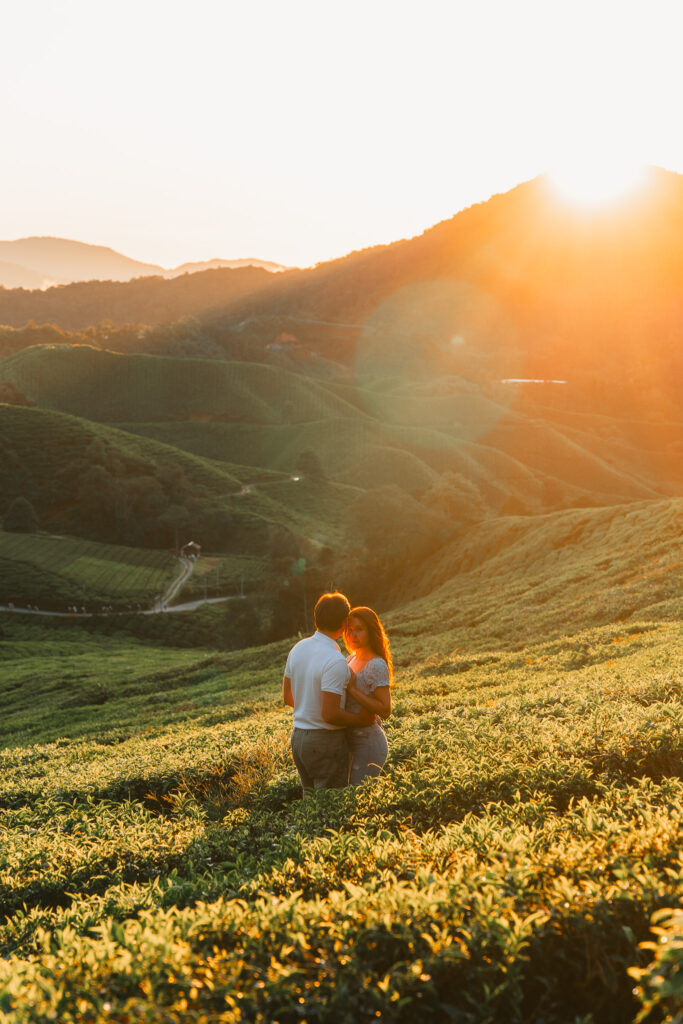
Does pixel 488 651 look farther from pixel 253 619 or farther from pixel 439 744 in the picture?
pixel 253 619

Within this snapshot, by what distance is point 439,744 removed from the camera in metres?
9.15

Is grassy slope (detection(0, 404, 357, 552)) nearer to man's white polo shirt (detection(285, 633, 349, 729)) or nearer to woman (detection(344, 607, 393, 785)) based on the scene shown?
woman (detection(344, 607, 393, 785))

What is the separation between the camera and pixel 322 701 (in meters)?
7.18

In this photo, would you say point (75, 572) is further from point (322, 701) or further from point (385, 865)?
point (385, 865)

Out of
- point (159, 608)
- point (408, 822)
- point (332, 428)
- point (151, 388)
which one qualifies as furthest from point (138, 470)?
point (408, 822)

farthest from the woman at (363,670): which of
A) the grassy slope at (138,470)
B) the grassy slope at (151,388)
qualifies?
the grassy slope at (151,388)

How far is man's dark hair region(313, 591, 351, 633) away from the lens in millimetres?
7391

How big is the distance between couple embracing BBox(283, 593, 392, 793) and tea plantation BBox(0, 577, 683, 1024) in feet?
1.42

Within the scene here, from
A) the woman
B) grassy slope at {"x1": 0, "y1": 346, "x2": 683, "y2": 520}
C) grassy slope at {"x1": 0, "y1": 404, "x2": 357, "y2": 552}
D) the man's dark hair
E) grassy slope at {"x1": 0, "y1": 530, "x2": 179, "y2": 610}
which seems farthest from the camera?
grassy slope at {"x1": 0, "y1": 346, "x2": 683, "y2": 520}

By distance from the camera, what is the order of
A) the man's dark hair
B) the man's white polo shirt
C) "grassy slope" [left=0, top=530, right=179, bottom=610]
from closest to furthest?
the man's white polo shirt
the man's dark hair
"grassy slope" [left=0, top=530, right=179, bottom=610]

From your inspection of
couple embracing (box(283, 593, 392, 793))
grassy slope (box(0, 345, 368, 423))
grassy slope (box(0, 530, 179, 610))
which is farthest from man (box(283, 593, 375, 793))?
grassy slope (box(0, 345, 368, 423))

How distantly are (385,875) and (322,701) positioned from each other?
2.72 metres

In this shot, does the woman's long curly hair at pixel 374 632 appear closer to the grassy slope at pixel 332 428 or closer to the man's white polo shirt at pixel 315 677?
the man's white polo shirt at pixel 315 677

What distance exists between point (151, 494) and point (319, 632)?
119 metres
